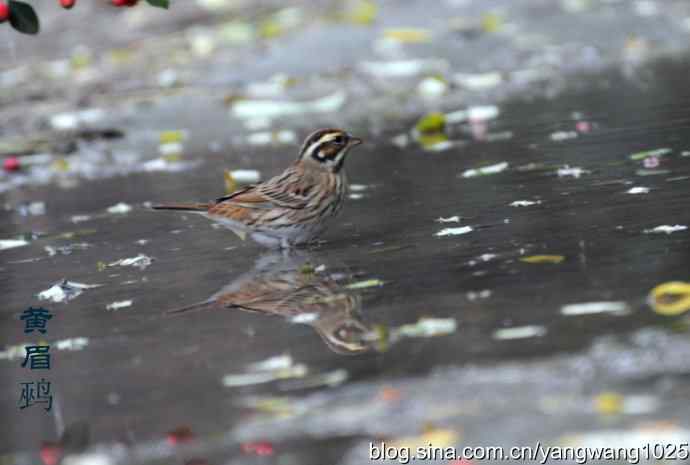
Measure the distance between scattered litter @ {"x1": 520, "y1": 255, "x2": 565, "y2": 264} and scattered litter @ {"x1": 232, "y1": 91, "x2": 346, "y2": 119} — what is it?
27.3 ft

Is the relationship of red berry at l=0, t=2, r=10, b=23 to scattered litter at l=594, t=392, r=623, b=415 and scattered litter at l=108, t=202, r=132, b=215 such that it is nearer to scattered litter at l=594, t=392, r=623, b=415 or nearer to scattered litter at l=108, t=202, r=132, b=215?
scattered litter at l=108, t=202, r=132, b=215

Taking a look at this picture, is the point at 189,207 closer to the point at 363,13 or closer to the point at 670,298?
the point at 670,298

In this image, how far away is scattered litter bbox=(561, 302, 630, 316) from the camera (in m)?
7.25

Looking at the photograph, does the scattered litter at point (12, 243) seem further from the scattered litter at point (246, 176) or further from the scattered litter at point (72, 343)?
the scattered litter at point (72, 343)

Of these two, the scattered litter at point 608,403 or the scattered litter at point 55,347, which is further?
the scattered litter at point 55,347

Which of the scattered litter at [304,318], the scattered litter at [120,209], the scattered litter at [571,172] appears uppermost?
the scattered litter at [571,172]

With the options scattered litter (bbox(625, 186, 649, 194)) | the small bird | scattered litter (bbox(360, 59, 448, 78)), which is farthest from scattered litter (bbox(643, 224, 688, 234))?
scattered litter (bbox(360, 59, 448, 78))

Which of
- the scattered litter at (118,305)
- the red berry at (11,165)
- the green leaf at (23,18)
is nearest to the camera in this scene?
the green leaf at (23,18)

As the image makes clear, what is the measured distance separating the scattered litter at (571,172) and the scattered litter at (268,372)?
4558mm

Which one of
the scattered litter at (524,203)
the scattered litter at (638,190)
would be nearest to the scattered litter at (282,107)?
the scattered litter at (524,203)

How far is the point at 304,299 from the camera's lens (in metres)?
8.46

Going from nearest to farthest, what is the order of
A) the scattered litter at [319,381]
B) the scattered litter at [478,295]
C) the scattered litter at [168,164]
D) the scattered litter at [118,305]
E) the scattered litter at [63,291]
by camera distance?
the scattered litter at [319,381] < the scattered litter at [478,295] < the scattered litter at [118,305] < the scattered litter at [63,291] < the scattered litter at [168,164]

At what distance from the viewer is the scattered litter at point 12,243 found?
11422 mm

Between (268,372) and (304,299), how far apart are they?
1421mm
